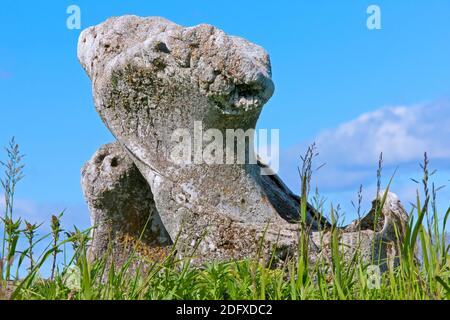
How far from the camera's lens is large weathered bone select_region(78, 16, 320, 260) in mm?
6207

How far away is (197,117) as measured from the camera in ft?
20.9

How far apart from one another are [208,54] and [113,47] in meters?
1.30

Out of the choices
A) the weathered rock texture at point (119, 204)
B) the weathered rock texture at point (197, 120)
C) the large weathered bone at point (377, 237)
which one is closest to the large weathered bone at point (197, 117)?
the weathered rock texture at point (197, 120)

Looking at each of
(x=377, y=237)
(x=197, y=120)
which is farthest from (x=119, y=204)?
(x=377, y=237)

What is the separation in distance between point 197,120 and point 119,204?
153 cm

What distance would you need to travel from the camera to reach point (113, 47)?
7184 mm

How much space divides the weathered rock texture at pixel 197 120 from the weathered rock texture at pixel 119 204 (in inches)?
24.6

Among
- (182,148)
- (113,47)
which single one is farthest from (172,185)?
(113,47)

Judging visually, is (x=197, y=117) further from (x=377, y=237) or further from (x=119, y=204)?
(x=377, y=237)

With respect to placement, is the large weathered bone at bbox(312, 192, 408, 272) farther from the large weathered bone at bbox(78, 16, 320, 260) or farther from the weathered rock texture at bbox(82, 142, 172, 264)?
the weathered rock texture at bbox(82, 142, 172, 264)

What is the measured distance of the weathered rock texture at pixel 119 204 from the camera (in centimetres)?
741

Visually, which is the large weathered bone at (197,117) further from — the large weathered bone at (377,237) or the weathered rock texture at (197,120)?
the large weathered bone at (377,237)

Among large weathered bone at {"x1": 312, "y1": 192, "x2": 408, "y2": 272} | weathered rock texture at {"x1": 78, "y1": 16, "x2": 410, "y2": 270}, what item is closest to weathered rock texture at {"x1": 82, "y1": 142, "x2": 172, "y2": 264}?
weathered rock texture at {"x1": 78, "y1": 16, "x2": 410, "y2": 270}

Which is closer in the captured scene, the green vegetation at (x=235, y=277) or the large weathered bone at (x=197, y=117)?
the green vegetation at (x=235, y=277)
